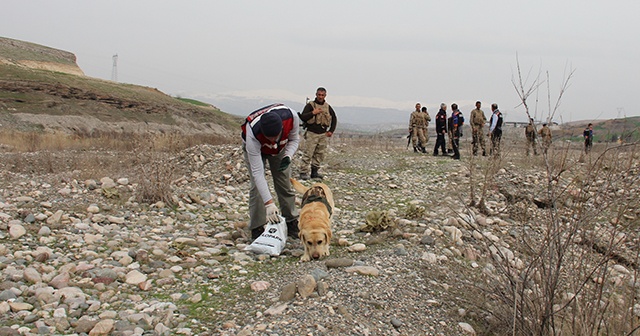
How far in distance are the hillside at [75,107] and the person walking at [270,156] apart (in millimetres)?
Answer: 20423

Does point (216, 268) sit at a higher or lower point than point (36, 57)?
lower

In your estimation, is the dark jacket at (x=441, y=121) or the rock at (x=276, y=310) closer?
the rock at (x=276, y=310)

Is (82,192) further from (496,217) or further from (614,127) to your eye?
(614,127)

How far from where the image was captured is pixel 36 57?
4859 centimetres

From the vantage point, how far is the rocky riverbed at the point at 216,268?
319cm

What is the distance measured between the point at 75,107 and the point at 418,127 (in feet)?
92.1

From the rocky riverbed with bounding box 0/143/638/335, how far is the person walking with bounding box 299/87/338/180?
202 cm

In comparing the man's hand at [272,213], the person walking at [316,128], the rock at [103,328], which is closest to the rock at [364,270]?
the man's hand at [272,213]

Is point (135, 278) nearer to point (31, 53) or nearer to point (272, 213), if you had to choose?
point (272, 213)

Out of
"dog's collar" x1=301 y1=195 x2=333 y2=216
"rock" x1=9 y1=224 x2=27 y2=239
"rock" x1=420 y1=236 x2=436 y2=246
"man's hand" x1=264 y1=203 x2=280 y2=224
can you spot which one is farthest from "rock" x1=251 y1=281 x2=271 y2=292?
"rock" x1=9 y1=224 x2=27 y2=239

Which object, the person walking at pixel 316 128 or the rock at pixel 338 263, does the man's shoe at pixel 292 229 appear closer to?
the rock at pixel 338 263

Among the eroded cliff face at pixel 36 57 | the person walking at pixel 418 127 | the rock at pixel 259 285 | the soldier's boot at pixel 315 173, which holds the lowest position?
the rock at pixel 259 285

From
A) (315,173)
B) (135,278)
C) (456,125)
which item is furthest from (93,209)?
(456,125)

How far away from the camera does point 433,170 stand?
11391 millimetres
